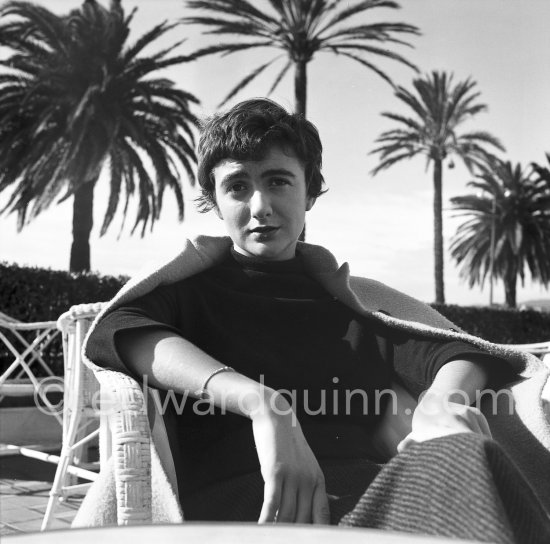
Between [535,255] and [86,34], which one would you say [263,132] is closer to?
[86,34]

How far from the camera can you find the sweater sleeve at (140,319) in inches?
53.7

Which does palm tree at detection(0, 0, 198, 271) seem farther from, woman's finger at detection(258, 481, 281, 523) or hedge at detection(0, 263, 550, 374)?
woman's finger at detection(258, 481, 281, 523)

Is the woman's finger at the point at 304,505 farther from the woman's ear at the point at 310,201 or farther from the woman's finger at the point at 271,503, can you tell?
the woman's ear at the point at 310,201

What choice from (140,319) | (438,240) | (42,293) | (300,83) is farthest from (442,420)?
(438,240)

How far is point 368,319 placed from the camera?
1629mm

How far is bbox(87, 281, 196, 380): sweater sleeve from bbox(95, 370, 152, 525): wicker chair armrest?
45 millimetres

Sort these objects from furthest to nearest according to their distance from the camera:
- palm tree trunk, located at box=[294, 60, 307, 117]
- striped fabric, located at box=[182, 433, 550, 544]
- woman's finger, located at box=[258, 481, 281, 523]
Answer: palm tree trunk, located at box=[294, 60, 307, 117]
woman's finger, located at box=[258, 481, 281, 523]
striped fabric, located at box=[182, 433, 550, 544]

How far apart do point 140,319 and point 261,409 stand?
12.6 inches

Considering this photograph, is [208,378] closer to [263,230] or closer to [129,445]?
[129,445]

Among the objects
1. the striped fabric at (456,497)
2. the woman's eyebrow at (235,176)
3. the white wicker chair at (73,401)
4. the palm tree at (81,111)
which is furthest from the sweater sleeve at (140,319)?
the palm tree at (81,111)

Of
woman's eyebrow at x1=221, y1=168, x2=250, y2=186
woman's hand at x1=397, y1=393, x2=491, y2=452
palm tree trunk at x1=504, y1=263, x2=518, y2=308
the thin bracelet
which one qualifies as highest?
palm tree trunk at x1=504, y1=263, x2=518, y2=308

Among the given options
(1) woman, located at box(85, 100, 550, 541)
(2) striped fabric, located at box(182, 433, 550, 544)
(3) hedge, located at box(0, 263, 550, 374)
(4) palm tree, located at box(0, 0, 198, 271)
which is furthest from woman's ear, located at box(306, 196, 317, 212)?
(4) palm tree, located at box(0, 0, 198, 271)

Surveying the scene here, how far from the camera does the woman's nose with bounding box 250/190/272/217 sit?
5.13 ft

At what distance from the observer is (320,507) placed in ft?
3.72
